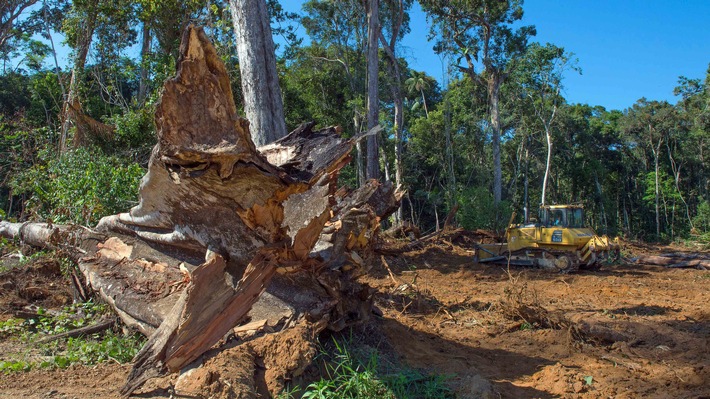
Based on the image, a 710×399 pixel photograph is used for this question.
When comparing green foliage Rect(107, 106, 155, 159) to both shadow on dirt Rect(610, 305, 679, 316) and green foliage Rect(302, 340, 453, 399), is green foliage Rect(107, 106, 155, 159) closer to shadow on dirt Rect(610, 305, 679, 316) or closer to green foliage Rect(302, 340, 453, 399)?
green foliage Rect(302, 340, 453, 399)

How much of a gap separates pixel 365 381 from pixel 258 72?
5289mm

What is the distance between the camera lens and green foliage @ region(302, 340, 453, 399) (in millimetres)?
3723

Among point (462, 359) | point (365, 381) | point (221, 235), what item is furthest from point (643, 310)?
point (221, 235)

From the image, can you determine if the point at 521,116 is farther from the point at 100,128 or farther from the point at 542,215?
the point at 100,128

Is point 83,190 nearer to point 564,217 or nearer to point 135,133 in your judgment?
point 135,133

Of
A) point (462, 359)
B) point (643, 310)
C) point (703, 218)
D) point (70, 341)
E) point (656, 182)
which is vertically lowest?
point (643, 310)

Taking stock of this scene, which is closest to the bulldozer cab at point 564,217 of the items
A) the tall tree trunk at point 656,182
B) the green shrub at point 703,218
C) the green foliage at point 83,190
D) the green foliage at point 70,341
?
the green foliage at point 83,190

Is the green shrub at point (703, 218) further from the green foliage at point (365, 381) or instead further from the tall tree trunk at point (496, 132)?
the green foliage at point (365, 381)

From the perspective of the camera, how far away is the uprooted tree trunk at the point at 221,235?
2.94 metres

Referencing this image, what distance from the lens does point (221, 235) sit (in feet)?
12.8

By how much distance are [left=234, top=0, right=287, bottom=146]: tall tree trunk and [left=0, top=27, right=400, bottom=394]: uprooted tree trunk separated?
260cm

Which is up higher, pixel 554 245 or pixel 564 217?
pixel 564 217

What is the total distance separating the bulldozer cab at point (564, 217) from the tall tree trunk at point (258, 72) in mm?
9629

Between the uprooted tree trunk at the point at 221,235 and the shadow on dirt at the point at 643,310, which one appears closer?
the uprooted tree trunk at the point at 221,235
